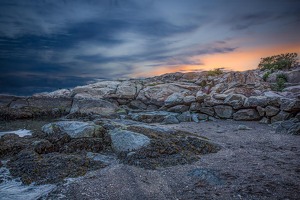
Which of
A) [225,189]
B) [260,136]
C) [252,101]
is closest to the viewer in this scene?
[225,189]

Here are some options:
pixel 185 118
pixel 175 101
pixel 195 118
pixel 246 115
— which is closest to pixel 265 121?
pixel 246 115

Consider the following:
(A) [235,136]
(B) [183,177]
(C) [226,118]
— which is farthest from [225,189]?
(C) [226,118]

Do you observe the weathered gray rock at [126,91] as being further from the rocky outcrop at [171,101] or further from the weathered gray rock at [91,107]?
the weathered gray rock at [91,107]

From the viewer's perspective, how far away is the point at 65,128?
819 cm

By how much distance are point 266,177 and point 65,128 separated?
7.00m

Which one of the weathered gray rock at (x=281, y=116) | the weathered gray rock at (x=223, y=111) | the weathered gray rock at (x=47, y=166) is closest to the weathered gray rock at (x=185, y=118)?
the weathered gray rock at (x=223, y=111)

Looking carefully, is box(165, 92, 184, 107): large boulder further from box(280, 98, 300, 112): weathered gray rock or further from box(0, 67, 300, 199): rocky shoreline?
box(280, 98, 300, 112): weathered gray rock

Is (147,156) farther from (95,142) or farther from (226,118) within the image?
(226,118)

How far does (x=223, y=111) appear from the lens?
1511cm

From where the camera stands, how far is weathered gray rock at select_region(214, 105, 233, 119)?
14875 mm

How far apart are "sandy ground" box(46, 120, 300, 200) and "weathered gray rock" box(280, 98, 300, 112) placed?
22.4 ft

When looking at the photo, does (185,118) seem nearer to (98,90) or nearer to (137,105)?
(137,105)

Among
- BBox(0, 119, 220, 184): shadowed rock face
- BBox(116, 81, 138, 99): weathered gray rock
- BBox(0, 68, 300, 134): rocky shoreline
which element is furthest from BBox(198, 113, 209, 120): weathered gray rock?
BBox(116, 81, 138, 99): weathered gray rock

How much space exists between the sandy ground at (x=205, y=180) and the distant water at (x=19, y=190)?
310 millimetres
